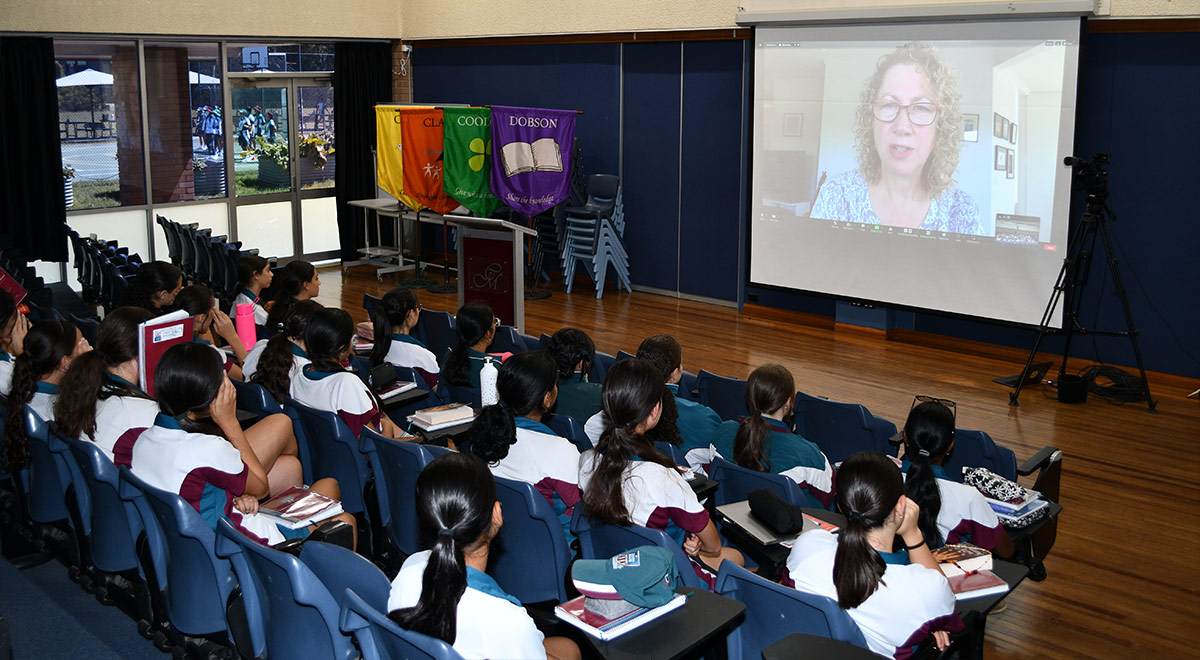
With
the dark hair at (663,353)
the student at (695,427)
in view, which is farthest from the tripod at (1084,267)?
the student at (695,427)

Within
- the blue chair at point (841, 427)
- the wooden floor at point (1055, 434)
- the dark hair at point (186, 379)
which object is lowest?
the wooden floor at point (1055, 434)

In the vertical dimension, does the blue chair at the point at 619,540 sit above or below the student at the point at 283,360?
below

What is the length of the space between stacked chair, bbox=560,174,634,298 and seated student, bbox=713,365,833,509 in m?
6.70

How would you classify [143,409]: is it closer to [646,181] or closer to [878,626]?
[878,626]

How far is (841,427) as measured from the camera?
479cm

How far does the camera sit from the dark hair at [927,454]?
3211 millimetres

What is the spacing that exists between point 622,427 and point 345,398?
1450 mm

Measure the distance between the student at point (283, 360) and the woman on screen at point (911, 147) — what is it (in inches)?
205

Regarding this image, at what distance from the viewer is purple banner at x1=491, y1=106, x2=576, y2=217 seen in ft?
33.5

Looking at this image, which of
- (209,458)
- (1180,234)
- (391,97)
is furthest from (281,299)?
(391,97)

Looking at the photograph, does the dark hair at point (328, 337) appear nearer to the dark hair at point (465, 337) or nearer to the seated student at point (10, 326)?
the dark hair at point (465, 337)

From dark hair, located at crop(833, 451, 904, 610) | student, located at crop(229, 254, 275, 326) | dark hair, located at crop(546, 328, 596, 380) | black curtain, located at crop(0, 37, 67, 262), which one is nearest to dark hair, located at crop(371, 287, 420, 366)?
dark hair, located at crop(546, 328, 596, 380)

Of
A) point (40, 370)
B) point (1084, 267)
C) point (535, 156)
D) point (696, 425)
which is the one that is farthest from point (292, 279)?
point (1084, 267)

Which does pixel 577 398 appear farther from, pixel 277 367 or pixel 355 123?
pixel 355 123
